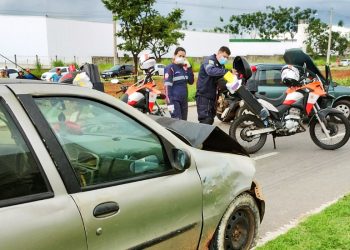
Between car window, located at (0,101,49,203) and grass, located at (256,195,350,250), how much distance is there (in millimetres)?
2145

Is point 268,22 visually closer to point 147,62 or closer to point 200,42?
point 200,42

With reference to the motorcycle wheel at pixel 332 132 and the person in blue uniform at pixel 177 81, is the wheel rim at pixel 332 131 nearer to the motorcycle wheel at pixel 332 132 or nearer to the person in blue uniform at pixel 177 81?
the motorcycle wheel at pixel 332 132

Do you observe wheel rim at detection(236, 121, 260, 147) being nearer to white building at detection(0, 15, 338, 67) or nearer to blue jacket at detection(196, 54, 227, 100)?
blue jacket at detection(196, 54, 227, 100)

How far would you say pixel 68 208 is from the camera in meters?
2.26

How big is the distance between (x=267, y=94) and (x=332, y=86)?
1657 millimetres

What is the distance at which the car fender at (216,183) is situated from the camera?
10.1 feet

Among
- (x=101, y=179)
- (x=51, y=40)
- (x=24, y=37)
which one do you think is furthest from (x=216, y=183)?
(x=24, y=37)

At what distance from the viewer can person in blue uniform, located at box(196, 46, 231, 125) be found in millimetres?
7785

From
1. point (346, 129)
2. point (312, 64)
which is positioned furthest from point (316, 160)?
point (312, 64)

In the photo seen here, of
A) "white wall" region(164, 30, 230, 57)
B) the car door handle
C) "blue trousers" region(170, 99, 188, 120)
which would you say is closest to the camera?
the car door handle

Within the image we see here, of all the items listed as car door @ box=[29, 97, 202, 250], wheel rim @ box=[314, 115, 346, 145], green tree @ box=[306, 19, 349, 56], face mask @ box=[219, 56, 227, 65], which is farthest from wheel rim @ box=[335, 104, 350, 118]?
green tree @ box=[306, 19, 349, 56]

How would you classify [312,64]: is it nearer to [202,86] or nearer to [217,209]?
[202,86]

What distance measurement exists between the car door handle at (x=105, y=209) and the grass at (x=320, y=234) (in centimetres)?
168

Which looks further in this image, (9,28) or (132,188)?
(9,28)
